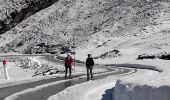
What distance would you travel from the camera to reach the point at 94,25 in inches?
3465

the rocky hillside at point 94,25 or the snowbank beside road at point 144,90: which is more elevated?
the rocky hillside at point 94,25

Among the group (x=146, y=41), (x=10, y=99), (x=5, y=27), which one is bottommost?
(x=10, y=99)

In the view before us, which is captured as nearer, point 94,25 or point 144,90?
point 144,90

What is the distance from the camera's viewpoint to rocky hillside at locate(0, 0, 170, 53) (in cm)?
7712

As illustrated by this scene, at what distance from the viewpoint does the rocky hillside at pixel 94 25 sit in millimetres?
77125

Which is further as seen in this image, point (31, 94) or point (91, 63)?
point (91, 63)

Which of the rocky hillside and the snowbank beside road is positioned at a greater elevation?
the rocky hillside

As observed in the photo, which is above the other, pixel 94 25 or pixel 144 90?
pixel 94 25

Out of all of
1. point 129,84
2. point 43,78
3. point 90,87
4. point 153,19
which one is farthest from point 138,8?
point 129,84

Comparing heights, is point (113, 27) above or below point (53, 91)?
above

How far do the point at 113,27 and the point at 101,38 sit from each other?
4.78 m

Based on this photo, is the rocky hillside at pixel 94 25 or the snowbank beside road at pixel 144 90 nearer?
the snowbank beside road at pixel 144 90

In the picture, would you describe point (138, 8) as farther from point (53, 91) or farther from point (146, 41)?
point (53, 91)

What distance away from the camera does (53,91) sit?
18.1 m
